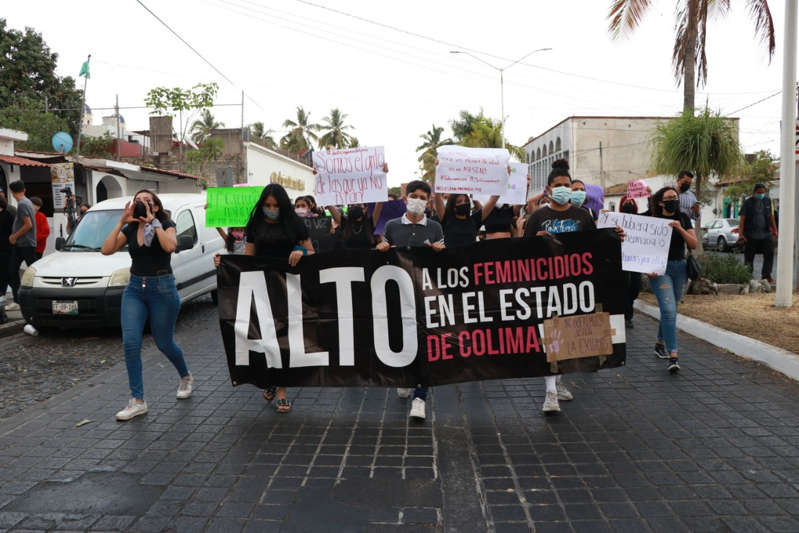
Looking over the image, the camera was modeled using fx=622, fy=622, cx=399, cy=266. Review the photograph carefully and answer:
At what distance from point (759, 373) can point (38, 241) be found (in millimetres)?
10864

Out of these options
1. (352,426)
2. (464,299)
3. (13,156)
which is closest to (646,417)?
(464,299)

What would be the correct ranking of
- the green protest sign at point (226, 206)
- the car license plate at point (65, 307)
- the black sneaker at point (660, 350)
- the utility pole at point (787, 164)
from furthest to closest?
the utility pole at point (787, 164)
the car license plate at point (65, 307)
the green protest sign at point (226, 206)
the black sneaker at point (660, 350)

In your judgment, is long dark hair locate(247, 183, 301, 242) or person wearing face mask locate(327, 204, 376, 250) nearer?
long dark hair locate(247, 183, 301, 242)

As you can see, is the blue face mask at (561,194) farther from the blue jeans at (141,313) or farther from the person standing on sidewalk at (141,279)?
the blue jeans at (141,313)

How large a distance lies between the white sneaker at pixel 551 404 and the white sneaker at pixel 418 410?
0.99 m

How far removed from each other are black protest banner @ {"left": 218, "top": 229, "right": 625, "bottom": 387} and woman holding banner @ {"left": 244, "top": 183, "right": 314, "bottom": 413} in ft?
0.66

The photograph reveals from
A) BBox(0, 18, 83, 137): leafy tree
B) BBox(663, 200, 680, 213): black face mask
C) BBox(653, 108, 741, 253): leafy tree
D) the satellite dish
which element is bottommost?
BBox(663, 200, 680, 213): black face mask

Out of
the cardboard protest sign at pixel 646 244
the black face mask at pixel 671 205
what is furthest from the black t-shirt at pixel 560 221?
the black face mask at pixel 671 205

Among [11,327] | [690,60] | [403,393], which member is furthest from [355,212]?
[690,60]

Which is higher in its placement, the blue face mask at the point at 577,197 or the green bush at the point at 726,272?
the blue face mask at the point at 577,197

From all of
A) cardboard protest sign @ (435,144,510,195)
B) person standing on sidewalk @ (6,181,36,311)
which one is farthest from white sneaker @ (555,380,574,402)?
person standing on sidewalk @ (6,181,36,311)

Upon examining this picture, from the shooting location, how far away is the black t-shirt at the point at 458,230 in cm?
680

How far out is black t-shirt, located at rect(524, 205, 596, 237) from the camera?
5.27m

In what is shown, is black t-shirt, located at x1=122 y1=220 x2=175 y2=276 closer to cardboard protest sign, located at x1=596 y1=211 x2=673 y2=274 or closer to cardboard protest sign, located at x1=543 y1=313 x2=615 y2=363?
cardboard protest sign, located at x1=543 y1=313 x2=615 y2=363
